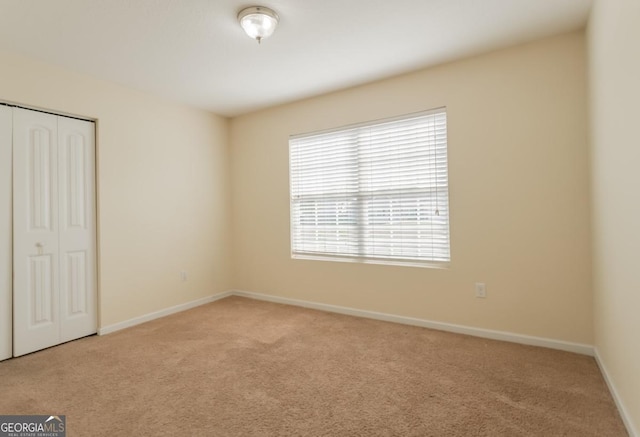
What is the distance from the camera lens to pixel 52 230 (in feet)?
9.83

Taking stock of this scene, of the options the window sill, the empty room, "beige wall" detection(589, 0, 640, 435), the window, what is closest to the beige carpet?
the empty room

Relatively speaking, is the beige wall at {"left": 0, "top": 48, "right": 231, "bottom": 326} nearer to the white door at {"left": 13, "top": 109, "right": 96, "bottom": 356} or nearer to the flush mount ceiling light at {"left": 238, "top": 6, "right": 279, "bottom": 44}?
the white door at {"left": 13, "top": 109, "right": 96, "bottom": 356}

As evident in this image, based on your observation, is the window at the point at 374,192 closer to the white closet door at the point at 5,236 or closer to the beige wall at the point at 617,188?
the beige wall at the point at 617,188

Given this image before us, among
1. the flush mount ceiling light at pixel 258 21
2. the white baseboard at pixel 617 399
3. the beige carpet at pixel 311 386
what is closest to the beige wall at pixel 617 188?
the white baseboard at pixel 617 399

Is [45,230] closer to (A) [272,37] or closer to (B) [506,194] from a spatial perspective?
(A) [272,37]

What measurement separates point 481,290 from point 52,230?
12.8 ft

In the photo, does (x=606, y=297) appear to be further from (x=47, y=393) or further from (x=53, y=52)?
(x=53, y=52)

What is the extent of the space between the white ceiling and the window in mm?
660

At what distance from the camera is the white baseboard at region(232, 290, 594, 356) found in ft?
8.61

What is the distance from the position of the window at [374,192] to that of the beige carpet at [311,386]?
2.90ft

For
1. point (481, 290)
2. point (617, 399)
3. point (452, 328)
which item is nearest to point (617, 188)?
point (617, 399)

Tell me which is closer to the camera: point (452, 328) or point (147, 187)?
point (452, 328)

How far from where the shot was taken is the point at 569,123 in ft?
8.48

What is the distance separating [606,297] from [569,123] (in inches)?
52.4
